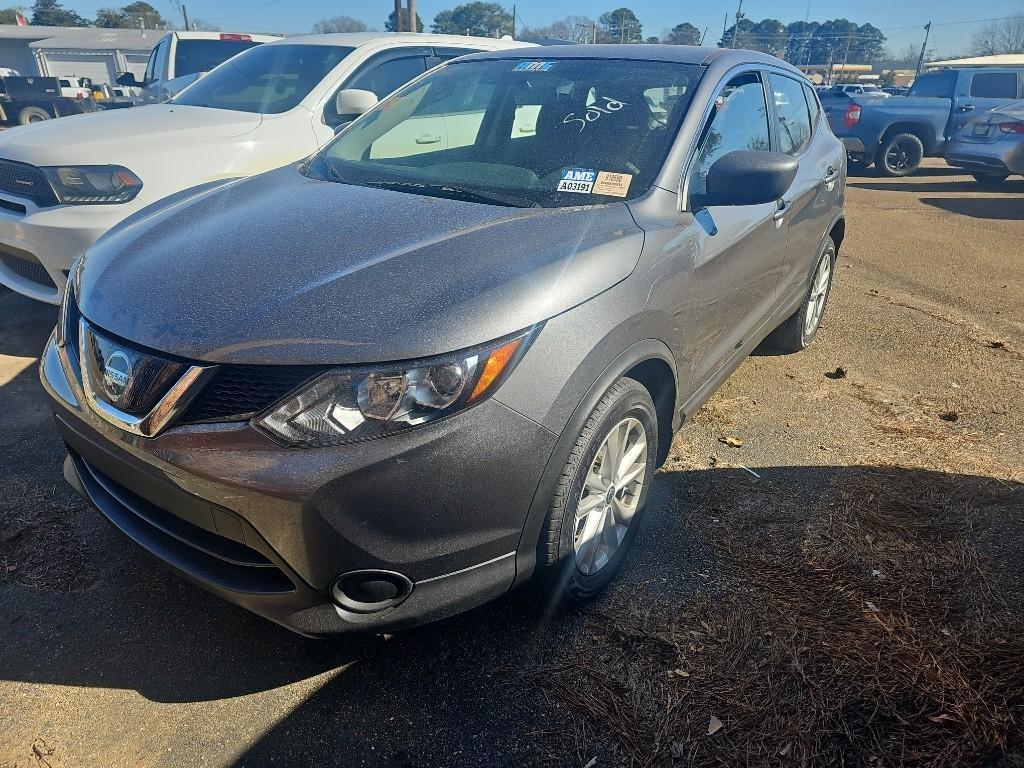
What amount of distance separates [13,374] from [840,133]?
13.1 m

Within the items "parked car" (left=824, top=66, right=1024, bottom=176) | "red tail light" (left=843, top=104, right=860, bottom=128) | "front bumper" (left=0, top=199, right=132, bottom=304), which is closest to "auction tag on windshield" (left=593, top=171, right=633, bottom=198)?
"front bumper" (left=0, top=199, right=132, bottom=304)

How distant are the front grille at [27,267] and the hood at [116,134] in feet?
1.73

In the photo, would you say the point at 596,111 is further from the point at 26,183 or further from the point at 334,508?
the point at 26,183

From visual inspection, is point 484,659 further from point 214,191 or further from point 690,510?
point 214,191

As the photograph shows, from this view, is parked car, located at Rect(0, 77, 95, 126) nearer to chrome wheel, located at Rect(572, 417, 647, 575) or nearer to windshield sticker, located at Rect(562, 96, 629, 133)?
windshield sticker, located at Rect(562, 96, 629, 133)

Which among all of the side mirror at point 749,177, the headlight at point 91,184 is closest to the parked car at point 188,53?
the headlight at point 91,184

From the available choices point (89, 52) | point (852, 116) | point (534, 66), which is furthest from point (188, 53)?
point (89, 52)

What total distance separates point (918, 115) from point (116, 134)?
13.1 metres

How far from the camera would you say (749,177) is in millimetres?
2359

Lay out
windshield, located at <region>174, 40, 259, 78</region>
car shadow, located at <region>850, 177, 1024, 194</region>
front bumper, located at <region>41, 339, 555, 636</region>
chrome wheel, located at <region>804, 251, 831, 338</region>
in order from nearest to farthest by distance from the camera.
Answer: front bumper, located at <region>41, 339, 555, 636</region>
chrome wheel, located at <region>804, 251, 831, 338</region>
windshield, located at <region>174, 40, 259, 78</region>
car shadow, located at <region>850, 177, 1024, 194</region>

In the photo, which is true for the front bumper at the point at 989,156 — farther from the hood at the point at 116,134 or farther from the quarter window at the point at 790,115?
the hood at the point at 116,134

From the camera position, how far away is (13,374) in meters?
3.89

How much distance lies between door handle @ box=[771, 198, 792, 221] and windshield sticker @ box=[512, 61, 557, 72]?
1.20 metres

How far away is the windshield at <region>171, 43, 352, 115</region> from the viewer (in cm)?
498
